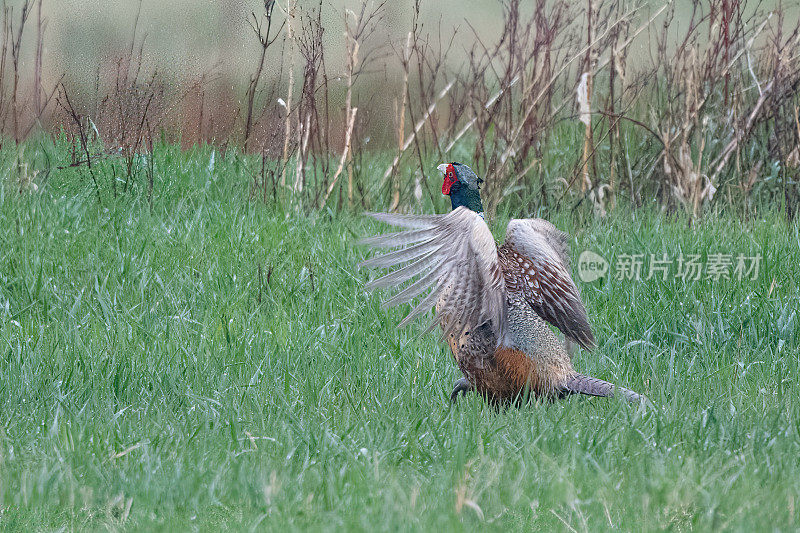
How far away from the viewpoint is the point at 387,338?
425cm

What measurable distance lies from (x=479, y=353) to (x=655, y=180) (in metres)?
3.50

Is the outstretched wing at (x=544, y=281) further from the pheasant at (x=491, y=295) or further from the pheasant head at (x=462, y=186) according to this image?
the pheasant head at (x=462, y=186)

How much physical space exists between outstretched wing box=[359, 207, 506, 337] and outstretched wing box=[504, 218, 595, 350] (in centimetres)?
26

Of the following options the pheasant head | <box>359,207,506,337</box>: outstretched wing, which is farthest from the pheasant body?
the pheasant head

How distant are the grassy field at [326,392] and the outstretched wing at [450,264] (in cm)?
39

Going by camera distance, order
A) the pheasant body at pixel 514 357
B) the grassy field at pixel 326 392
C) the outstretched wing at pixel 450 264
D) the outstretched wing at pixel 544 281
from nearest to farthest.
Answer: the grassy field at pixel 326 392 → the outstretched wing at pixel 450 264 → the pheasant body at pixel 514 357 → the outstretched wing at pixel 544 281

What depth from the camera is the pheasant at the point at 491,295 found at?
326 cm

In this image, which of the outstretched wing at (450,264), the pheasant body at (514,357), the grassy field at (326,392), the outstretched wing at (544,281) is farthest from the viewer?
the outstretched wing at (544,281)

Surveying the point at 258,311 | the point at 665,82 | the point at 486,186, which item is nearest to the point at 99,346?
the point at 258,311

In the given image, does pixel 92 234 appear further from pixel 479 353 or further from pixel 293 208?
pixel 479 353

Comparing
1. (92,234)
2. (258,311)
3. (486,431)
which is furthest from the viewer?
(92,234)

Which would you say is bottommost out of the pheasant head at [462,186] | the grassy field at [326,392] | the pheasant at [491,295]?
the grassy field at [326,392]

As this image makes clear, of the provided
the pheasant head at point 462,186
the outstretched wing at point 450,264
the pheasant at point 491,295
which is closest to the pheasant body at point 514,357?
the pheasant at point 491,295

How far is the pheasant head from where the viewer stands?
356cm
